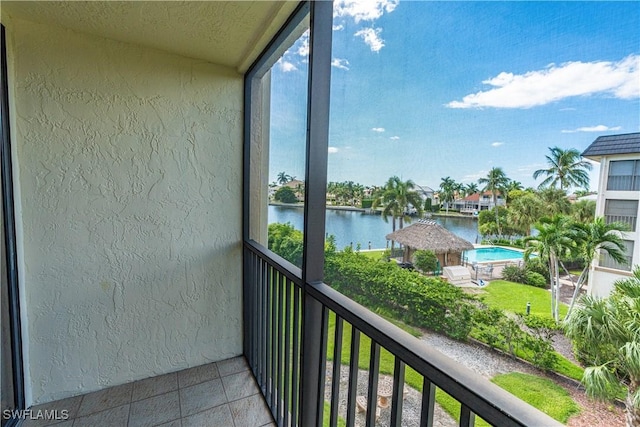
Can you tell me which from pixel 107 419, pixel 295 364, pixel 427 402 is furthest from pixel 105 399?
pixel 427 402

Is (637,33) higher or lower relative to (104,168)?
higher

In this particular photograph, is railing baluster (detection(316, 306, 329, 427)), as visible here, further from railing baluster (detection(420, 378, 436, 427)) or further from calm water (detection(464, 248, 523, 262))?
calm water (detection(464, 248, 523, 262))

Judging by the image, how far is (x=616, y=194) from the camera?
1.44 ft

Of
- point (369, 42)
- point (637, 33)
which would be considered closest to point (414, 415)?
point (637, 33)

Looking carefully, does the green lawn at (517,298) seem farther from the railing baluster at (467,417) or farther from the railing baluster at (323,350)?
→ the railing baluster at (323,350)

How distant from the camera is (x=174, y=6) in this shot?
1461 millimetres

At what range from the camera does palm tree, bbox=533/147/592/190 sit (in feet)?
1.50

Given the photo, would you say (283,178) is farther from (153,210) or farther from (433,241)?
(433,241)

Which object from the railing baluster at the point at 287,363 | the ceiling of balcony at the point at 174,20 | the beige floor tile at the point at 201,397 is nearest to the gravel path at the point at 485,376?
the railing baluster at the point at 287,363

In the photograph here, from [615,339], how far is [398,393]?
1.97 ft

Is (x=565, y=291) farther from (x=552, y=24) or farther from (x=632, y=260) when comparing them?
(x=552, y=24)

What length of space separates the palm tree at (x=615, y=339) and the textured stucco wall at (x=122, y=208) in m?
2.19

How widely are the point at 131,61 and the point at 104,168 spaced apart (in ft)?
2.43

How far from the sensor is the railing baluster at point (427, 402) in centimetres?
75
